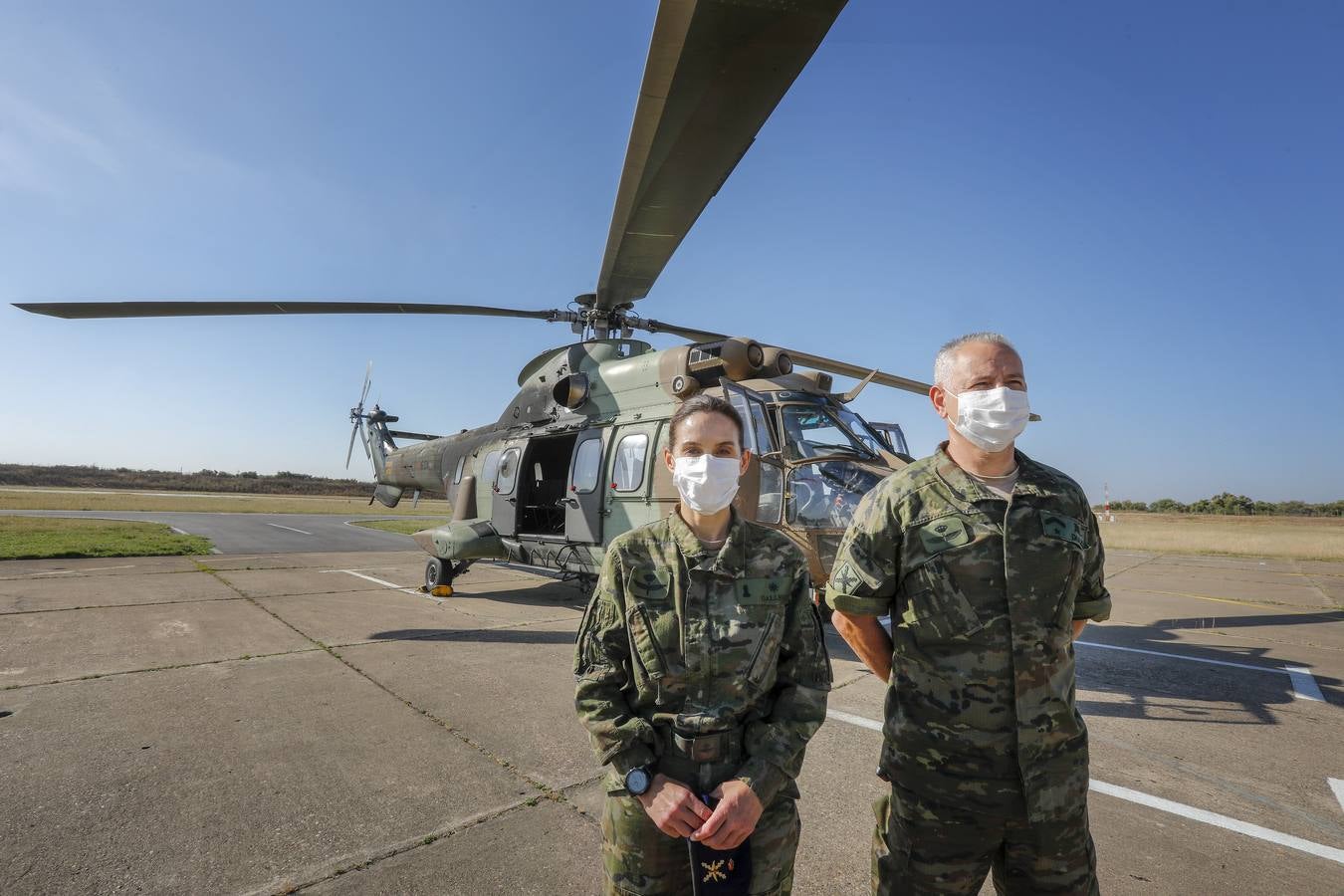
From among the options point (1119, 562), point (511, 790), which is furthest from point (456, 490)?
point (1119, 562)

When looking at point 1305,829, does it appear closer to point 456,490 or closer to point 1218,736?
point 1218,736

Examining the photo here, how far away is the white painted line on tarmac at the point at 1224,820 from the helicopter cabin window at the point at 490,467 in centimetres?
756

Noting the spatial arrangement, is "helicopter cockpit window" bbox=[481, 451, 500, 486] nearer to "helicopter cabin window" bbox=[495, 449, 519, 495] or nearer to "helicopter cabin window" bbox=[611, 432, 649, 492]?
"helicopter cabin window" bbox=[495, 449, 519, 495]

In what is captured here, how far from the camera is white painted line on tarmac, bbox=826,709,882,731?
4127 mm

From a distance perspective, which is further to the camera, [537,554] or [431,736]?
[537,554]

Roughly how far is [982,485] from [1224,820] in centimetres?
263

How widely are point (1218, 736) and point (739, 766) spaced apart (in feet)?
14.4

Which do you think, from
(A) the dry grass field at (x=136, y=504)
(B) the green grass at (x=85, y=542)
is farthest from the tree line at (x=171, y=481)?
(B) the green grass at (x=85, y=542)

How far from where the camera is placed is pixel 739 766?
1.66 meters

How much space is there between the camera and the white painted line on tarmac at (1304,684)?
516cm

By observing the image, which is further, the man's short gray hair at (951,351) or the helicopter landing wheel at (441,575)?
the helicopter landing wheel at (441,575)

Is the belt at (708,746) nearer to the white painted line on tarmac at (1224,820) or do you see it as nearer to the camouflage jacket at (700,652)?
the camouflage jacket at (700,652)

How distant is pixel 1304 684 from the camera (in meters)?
5.51

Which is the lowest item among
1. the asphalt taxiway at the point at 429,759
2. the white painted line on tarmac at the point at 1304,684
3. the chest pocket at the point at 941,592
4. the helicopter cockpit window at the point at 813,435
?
the white painted line on tarmac at the point at 1304,684
